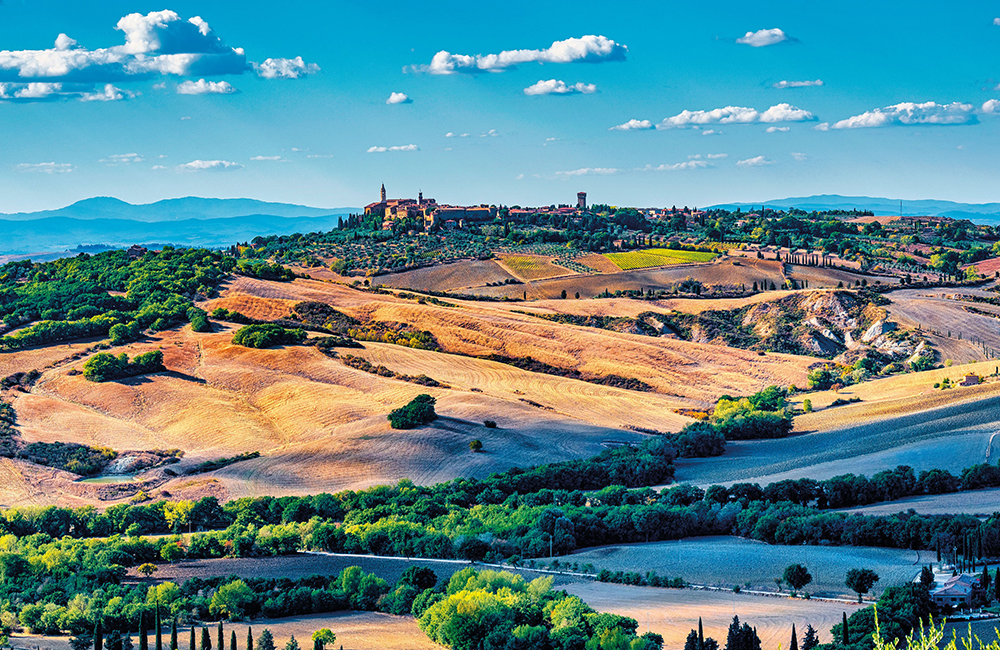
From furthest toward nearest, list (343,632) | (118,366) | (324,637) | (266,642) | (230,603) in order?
(118,366) → (230,603) → (343,632) → (324,637) → (266,642)

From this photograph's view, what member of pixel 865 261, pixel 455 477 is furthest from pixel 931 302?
pixel 455 477

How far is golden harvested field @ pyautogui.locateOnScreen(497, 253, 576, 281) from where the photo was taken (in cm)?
16138

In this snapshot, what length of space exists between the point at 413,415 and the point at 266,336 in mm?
27411

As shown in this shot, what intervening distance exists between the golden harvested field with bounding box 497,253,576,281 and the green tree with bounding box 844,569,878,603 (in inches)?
4432

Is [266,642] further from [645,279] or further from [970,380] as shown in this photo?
[645,279]

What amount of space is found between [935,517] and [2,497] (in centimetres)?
5205

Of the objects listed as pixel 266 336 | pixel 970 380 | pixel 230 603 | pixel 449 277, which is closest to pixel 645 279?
pixel 449 277

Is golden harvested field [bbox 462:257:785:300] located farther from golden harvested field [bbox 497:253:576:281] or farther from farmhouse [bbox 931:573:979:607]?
farmhouse [bbox 931:573:979:607]

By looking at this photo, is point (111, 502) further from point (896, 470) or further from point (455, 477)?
point (896, 470)

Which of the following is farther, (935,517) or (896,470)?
(896,470)

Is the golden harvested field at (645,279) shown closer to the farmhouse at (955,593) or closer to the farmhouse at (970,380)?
the farmhouse at (970,380)

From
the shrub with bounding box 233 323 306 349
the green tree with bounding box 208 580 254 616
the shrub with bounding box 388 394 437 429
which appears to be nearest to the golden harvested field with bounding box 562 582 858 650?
the green tree with bounding box 208 580 254 616

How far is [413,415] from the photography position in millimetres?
79062

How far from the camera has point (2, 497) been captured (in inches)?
2717
